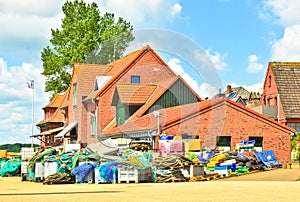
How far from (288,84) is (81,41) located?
76.9 feet

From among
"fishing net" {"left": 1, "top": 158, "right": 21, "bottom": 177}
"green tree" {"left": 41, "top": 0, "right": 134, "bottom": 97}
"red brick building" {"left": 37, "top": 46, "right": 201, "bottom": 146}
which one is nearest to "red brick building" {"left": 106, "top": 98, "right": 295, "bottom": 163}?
"red brick building" {"left": 37, "top": 46, "right": 201, "bottom": 146}

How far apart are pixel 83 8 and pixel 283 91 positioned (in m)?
24.2

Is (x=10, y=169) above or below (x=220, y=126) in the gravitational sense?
below

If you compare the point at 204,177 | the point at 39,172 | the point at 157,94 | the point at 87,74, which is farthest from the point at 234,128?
the point at 87,74

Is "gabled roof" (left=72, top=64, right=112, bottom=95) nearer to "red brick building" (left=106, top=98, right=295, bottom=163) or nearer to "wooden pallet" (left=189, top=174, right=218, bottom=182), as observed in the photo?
"red brick building" (left=106, top=98, right=295, bottom=163)

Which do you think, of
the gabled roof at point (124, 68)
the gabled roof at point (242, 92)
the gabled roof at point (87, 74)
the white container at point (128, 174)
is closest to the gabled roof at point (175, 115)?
the gabled roof at point (124, 68)

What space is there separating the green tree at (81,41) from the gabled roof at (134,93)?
1426 cm

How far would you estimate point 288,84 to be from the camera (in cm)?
6406

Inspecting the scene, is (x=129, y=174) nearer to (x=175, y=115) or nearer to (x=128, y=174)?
(x=128, y=174)

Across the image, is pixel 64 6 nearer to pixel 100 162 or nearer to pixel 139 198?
pixel 100 162

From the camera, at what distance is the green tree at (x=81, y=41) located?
2325 inches

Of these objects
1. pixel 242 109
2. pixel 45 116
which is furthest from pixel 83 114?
pixel 45 116

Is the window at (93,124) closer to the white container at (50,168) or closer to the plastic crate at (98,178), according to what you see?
the white container at (50,168)

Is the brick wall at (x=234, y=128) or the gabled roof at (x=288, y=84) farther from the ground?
the gabled roof at (x=288, y=84)
